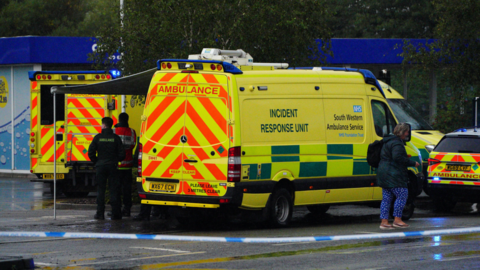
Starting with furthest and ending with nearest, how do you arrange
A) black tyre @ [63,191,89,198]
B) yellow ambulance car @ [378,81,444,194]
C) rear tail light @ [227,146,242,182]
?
black tyre @ [63,191,89,198] → yellow ambulance car @ [378,81,444,194] → rear tail light @ [227,146,242,182]

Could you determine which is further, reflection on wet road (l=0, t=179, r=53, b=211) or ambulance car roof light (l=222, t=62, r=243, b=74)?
reflection on wet road (l=0, t=179, r=53, b=211)

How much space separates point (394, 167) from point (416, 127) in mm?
7315

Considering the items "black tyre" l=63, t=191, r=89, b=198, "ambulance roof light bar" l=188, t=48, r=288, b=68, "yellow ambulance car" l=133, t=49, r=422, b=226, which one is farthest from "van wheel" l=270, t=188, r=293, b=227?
"black tyre" l=63, t=191, r=89, b=198

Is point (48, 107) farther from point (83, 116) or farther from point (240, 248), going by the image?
point (240, 248)

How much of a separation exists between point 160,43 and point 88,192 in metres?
4.87

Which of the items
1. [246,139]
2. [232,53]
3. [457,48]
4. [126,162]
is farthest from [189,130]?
[457,48]

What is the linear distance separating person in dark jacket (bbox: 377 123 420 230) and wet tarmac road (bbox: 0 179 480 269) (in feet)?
1.72

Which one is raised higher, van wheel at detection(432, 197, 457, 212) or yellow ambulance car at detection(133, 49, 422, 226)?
yellow ambulance car at detection(133, 49, 422, 226)

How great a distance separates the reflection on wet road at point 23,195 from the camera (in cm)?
1698

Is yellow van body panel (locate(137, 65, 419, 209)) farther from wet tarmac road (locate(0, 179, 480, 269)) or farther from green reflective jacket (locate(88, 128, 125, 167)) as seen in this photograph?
green reflective jacket (locate(88, 128, 125, 167))

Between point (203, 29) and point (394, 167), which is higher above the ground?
point (203, 29)

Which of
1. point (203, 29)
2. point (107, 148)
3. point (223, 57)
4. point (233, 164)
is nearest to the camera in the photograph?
A: point (233, 164)

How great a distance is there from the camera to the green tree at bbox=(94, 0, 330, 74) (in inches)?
683

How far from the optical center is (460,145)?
620 inches
